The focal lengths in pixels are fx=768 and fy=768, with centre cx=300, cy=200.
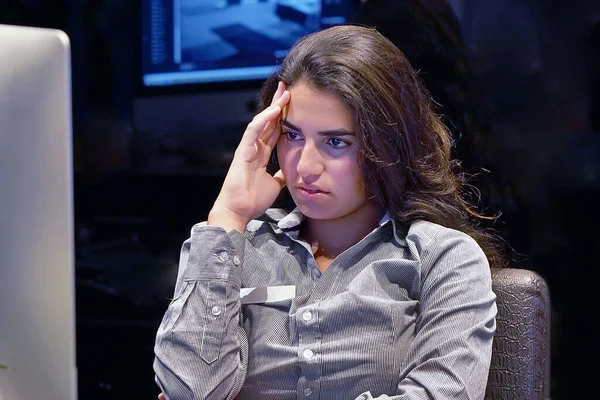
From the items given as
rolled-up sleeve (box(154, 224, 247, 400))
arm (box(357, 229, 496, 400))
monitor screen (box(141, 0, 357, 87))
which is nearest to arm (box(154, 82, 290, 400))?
rolled-up sleeve (box(154, 224, 247, 400))

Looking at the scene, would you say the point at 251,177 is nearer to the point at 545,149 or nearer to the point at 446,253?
the point at 446,253

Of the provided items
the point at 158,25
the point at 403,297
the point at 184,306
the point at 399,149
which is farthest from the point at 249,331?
the point at 158,25

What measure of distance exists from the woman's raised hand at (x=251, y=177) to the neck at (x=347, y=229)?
13 cm

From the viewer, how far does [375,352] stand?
4.25ft

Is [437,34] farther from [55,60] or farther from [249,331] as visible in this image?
[55,60]

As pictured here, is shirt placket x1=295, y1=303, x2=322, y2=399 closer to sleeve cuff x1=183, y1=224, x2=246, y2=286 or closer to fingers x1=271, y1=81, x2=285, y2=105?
sleeve cuff x1=183, y1=224, x2=246, y2=286

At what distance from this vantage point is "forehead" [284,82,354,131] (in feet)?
4.38

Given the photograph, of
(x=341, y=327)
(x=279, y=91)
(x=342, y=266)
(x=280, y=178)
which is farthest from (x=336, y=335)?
(x=279, y=91)

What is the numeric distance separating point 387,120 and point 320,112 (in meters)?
0.12

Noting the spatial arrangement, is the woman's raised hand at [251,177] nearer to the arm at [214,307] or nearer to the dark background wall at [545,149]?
the arm at [214,307]

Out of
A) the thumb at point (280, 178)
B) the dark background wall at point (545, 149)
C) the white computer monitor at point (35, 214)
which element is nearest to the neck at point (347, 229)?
the thumb at point (280, 178)

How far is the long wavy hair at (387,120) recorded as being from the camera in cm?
134

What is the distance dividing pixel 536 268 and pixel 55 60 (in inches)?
63.9

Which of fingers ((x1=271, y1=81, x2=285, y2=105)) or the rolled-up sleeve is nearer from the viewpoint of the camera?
the rolled-up sleeve
